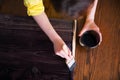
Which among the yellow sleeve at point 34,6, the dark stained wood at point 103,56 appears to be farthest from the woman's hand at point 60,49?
the dark stained wood at point 103,56

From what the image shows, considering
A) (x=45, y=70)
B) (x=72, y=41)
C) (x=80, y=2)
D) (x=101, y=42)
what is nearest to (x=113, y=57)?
(x=101, y=42)

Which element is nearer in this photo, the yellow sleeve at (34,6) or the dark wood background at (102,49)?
the yellow sleeve at (34,6)

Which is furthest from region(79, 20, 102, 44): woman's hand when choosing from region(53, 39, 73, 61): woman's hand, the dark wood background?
region(53, 39, 73, 61): woman's hand

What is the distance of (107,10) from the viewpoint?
4.37ft

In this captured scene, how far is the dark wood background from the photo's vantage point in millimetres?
1121

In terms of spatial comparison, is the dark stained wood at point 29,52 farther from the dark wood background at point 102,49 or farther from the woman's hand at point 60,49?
the woman's hand at point 60,49

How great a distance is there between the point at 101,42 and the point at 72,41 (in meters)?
0.17

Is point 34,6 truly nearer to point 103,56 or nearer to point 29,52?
point 29,52

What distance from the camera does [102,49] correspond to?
1.18 metres

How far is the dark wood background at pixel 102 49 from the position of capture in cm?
112

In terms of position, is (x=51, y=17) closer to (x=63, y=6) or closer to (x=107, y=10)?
(x=107, y=10)

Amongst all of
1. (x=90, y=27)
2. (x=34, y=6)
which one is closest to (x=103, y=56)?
(x=90, y=27)

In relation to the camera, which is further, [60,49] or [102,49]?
[102,49]

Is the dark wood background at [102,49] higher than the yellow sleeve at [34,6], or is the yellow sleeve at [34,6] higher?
the yellow sleeve at [34,6]
